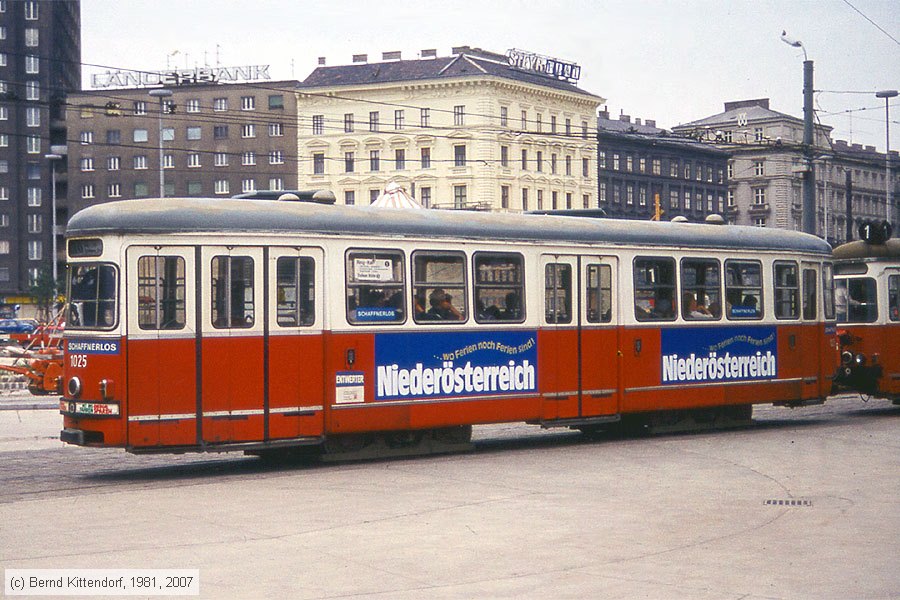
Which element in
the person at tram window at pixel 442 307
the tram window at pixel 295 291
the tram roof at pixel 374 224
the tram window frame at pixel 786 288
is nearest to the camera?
the tram roof at pixel 374 224

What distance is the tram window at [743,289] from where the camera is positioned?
2078 cm

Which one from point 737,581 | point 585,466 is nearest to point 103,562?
point 737,581

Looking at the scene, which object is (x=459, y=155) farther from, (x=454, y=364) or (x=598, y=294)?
(x=454, y=364)

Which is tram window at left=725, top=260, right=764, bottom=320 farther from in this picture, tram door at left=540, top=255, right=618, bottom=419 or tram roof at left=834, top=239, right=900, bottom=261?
tram roof at left=834, top=239, right=900, bottom=261

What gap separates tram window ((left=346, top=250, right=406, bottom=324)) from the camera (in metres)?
16.3

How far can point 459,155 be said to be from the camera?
306 feet

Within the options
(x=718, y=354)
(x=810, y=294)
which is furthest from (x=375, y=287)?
(x=810, y=294)

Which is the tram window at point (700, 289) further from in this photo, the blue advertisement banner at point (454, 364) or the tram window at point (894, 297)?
the tram window at point (894, 297)

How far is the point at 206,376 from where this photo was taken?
15.1 meters

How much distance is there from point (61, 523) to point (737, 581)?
568 centimetres

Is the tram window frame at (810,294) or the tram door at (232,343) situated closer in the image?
the tram door at (232,343)

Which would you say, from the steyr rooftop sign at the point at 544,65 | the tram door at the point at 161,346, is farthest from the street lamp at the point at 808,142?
the steyr rooftop sign at the point at 544,65

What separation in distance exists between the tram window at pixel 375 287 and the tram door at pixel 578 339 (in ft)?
7.80

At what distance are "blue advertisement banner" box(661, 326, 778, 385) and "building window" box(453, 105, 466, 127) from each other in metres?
73.4
